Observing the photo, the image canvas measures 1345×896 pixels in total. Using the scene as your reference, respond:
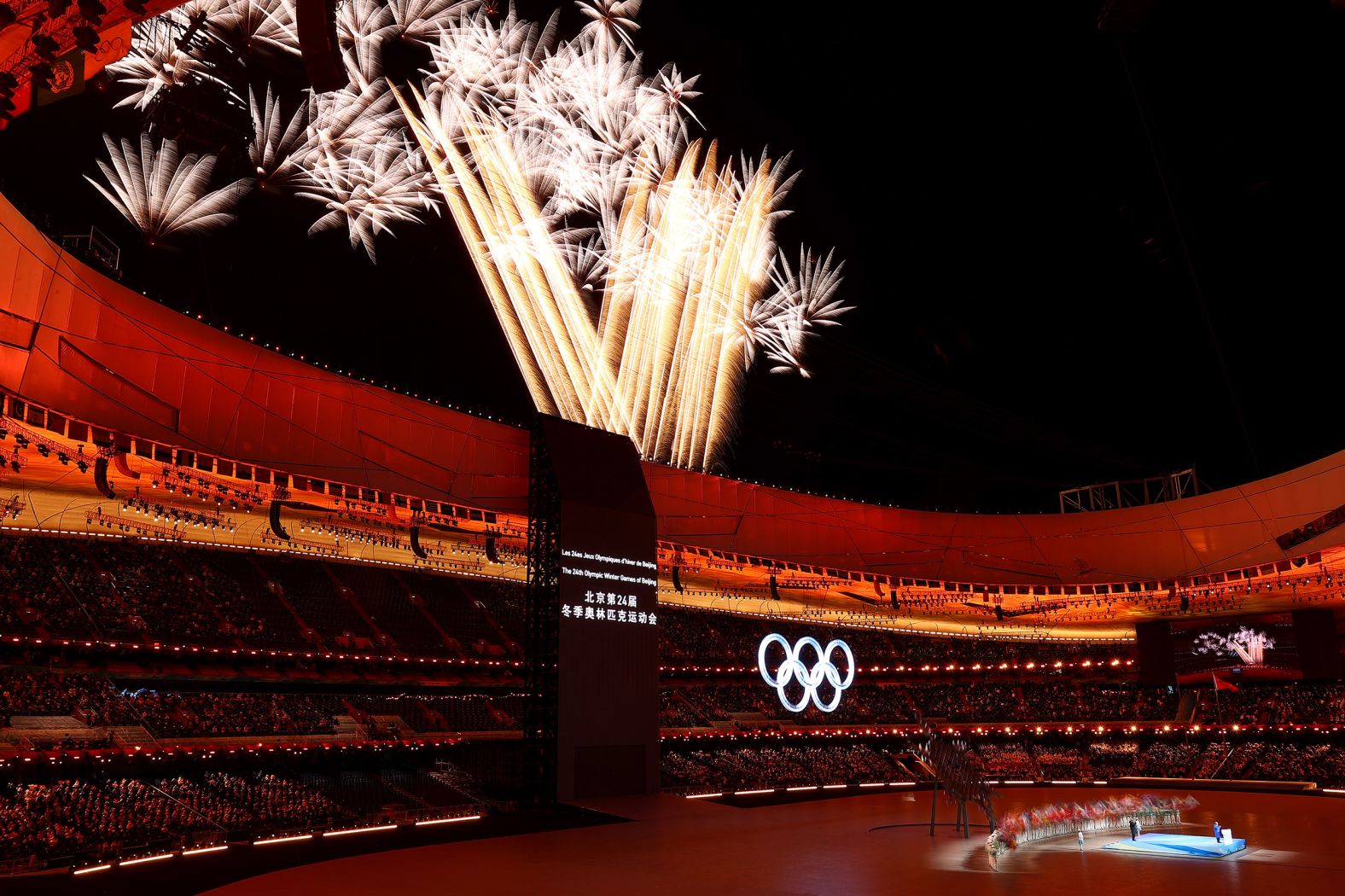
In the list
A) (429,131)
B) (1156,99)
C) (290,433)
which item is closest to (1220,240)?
(1156,99)

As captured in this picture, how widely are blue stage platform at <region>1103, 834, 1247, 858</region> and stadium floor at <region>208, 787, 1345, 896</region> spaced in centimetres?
26

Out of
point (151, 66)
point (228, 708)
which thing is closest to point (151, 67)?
point (151, 66)

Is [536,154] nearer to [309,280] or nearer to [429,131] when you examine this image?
[429,131]

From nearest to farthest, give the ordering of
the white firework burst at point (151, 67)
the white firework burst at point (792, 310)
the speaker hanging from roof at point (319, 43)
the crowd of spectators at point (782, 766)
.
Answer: the speaker hanging from roof at point (319, 43) → the white firework burst at point (151, 67) → the white firework burst at point (792, 310) → the crowd of spectators at point (782, 766)

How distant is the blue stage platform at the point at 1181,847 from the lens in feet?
50.8

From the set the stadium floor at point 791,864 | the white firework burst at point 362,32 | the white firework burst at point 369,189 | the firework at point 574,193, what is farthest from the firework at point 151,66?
the stadium floor at point 791,864

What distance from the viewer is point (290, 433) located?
21984 mm

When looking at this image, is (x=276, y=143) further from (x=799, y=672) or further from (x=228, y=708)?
(x=799, y=672)

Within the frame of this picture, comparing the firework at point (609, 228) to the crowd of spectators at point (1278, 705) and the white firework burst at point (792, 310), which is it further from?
the crowd of spectators at point (1278, 705)

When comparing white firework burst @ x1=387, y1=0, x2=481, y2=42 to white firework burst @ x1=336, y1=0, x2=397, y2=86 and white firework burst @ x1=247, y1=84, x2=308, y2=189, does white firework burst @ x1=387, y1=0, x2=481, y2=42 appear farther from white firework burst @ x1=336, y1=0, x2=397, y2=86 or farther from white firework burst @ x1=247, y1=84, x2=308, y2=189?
white firework burst @ x1=247, y1=84, x2=308, y2=189

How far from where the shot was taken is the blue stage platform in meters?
15.5

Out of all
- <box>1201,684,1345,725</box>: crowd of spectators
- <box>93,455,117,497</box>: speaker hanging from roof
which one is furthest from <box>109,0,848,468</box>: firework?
<box>1201,684,1345,725</box>: crowd of spectators

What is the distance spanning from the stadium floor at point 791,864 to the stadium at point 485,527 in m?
0.14

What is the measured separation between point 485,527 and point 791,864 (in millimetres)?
12608
